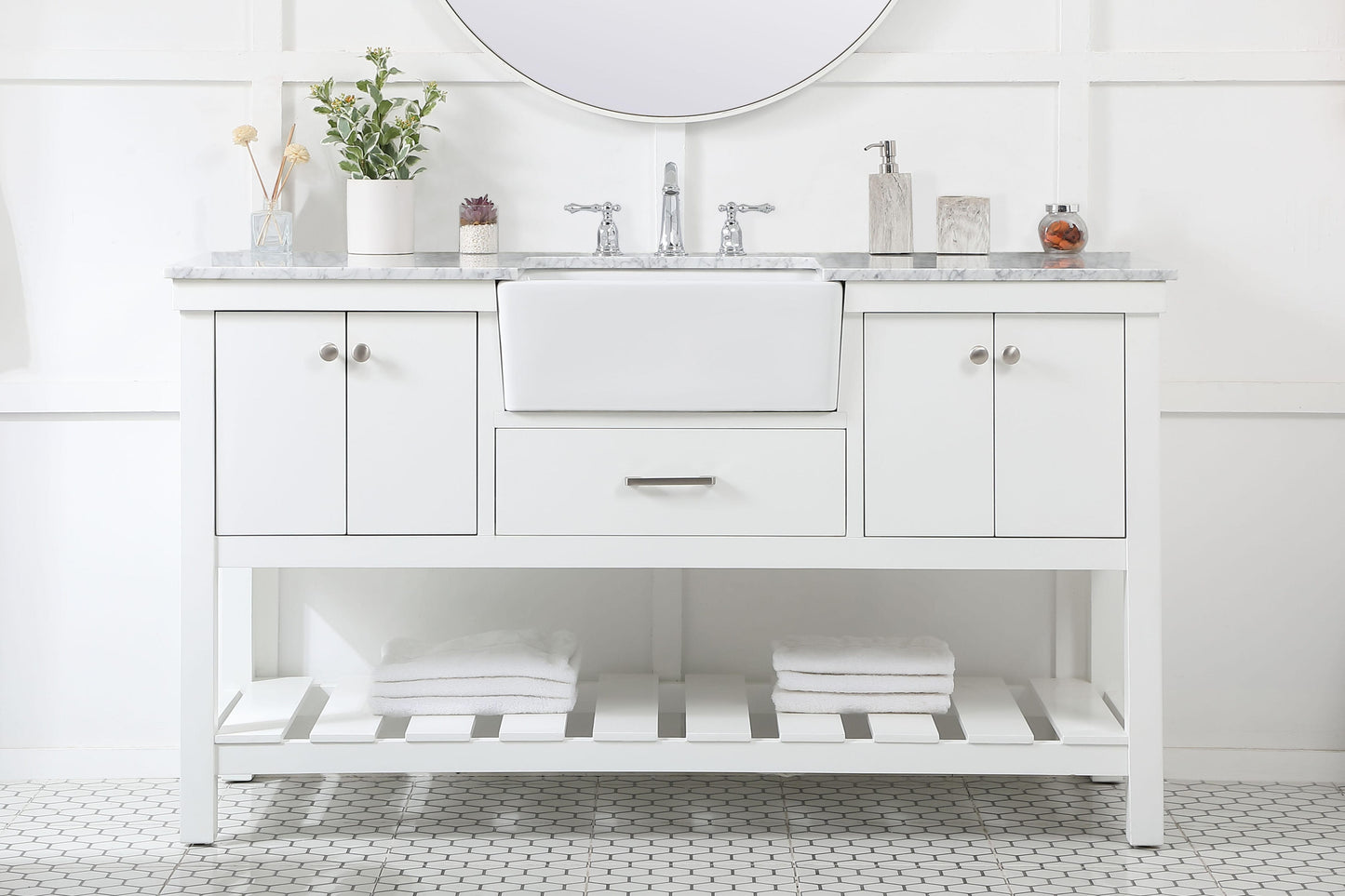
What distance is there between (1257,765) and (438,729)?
148 cm

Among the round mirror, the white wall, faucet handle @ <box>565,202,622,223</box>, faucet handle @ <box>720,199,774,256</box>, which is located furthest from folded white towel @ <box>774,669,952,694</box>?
the round mirror

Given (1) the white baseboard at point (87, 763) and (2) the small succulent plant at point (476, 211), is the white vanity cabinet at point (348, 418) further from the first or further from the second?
(1) the white baseboard at point (87, 763)

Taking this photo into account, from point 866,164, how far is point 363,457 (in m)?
1.05

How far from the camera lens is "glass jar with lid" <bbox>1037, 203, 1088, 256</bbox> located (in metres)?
2.14

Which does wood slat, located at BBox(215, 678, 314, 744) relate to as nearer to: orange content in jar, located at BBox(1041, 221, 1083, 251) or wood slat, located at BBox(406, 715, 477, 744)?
wood slat, located at BBox(406, 715, 477, 744)

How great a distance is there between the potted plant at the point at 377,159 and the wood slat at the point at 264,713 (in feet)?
2.52

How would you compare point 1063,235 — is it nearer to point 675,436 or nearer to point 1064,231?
point 1064,231

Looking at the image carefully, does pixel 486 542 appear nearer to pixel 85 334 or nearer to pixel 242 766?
pixel 242 766

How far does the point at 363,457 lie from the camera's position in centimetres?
183

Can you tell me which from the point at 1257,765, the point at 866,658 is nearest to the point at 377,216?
the point at 866,658

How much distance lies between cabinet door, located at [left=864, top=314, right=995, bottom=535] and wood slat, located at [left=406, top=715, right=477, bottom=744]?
68cm

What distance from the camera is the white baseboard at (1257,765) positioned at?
2.31 m

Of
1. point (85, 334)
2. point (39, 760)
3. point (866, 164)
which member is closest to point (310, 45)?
point (85, 334)

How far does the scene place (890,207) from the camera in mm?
2174
